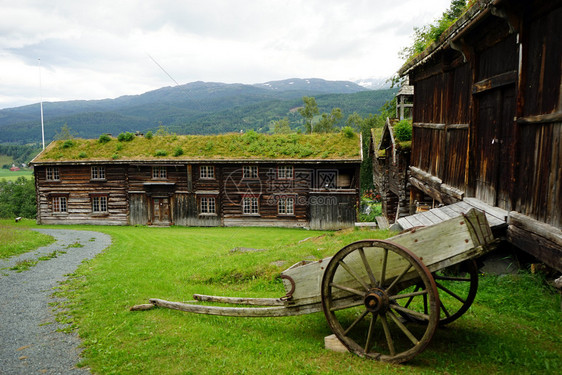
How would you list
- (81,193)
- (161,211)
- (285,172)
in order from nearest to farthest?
1. (285,172)
2. (161,211)
3. (81,193)

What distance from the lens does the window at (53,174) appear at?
3203 centimetres

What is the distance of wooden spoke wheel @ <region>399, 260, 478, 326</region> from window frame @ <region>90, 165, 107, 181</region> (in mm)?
29861

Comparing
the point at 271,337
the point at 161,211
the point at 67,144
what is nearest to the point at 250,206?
the point at 161,211

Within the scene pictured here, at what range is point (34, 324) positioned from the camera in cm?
778

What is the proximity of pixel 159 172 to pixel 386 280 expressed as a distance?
2842cm

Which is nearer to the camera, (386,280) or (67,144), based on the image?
(386,280)

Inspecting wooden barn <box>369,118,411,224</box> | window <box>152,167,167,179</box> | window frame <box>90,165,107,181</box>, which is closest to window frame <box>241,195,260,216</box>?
window <box>152,167,167,179</box>

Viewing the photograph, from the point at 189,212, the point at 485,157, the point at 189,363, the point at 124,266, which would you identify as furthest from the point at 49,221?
the point at 485,157

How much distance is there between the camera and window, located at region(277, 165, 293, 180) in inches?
1144

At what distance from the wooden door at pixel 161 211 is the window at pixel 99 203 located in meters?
4.45

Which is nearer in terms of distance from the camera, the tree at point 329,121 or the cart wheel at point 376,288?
the cart wheel at point 376,288

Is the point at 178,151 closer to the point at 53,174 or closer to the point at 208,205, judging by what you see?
the point at 208,205

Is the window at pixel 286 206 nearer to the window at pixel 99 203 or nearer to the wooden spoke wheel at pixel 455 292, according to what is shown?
the window at pixel 99 203

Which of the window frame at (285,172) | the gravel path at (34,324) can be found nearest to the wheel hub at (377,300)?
the gravel path at (34,324)
